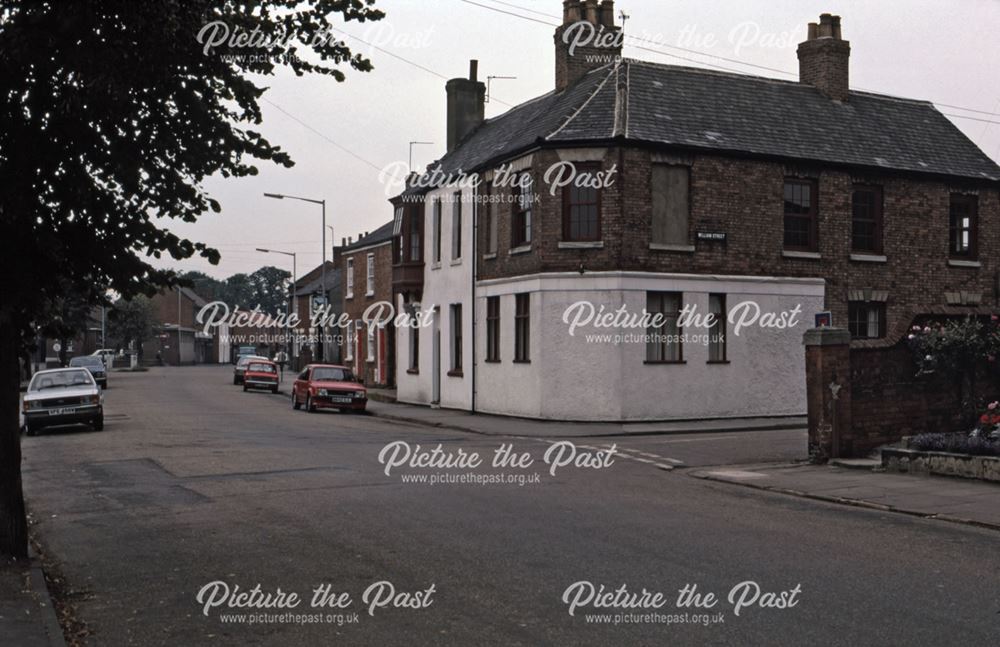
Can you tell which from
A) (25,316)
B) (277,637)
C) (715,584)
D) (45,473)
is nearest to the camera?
(277,637)

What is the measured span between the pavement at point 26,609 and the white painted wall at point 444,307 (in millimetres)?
23781

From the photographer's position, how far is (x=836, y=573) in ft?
27.3

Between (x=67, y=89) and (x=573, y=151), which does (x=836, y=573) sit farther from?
(x=573, y=151)

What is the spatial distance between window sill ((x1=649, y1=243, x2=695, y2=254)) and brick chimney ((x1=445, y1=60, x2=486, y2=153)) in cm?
1372

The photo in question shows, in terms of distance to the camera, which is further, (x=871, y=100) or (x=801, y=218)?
(x=871, y=100)

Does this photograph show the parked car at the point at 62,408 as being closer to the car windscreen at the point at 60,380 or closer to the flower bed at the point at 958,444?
the car windscreen at the point at 60,380

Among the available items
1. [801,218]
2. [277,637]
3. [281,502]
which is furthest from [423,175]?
[277,637]

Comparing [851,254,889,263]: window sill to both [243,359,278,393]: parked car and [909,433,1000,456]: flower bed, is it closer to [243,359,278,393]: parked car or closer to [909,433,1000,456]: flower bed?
[909,433,1000,456]: flower bed

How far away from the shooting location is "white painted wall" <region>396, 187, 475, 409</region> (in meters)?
32.4

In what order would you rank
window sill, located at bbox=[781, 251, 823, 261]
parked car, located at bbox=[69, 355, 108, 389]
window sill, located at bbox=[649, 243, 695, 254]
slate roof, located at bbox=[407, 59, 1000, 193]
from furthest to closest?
parked car, located at bbox=[69, 355, 108, 389]
window sill, located at bbox=[781, 251, 823, 261]
slate roof, located at bbox=[407, 59, 1000, 193]
window sill, located at bbox=[649, 243, 695, 254]

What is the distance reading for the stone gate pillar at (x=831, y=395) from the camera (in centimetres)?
1725

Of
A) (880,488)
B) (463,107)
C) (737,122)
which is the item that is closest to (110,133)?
(880,488)

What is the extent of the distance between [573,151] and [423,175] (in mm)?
12002

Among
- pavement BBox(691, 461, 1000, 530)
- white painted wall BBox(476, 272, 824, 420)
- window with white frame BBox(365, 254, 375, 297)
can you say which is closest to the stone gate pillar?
pavement BBox(691, 461, 1000, 530)
